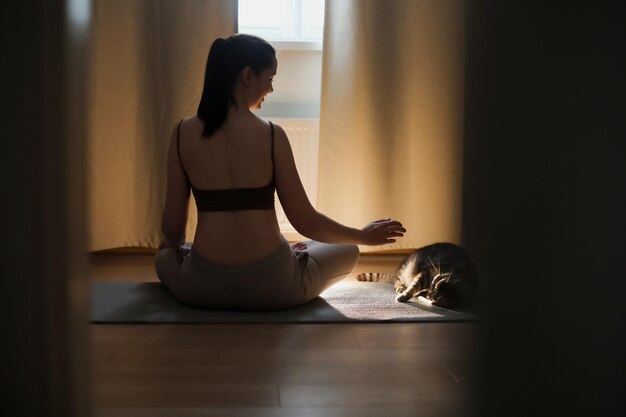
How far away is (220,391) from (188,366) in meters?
0.24

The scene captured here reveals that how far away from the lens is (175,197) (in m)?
2.50

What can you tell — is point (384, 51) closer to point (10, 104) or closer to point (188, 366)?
point (188, 366)

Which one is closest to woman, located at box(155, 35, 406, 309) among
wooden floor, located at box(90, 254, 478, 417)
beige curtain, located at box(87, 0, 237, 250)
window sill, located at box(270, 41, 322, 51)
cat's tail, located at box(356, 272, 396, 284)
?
wooden floor, located at box(90, 254, 478, 417)

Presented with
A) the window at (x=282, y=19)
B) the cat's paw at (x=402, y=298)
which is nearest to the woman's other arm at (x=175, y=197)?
the cat's paw at (x=402, y=298)

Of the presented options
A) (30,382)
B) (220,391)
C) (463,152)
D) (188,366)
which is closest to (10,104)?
(30,382)

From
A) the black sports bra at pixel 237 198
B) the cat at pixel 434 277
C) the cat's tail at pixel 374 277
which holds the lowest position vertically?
the cat's tail at pixel 374 277

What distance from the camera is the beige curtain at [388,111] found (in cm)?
359

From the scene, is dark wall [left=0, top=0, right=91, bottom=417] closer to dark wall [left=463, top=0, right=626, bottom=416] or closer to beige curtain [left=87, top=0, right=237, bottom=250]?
dark wall [left=463, top=0, right=626, bottom=416]

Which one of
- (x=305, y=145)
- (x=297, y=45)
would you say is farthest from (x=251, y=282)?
(x=297, y=45)

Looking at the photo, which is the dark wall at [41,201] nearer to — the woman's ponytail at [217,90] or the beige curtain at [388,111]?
the woman's ponytail at [217,90]

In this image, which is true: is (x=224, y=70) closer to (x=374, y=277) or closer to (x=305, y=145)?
(x=374, y=277)

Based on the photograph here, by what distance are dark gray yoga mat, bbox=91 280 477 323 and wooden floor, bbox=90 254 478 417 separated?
7 centimetres

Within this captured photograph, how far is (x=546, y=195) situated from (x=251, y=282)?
194 centimetres

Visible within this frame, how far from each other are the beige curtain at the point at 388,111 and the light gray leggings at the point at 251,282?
3.73ft
